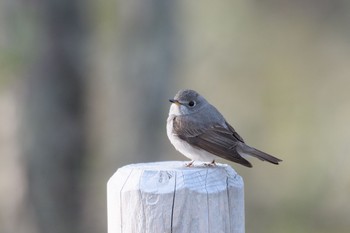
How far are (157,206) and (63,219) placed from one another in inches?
329

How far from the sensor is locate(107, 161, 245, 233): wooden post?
352cm

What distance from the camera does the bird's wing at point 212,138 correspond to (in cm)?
540

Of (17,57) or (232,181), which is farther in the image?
(17,57)

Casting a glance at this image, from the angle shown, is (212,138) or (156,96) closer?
(212,138)

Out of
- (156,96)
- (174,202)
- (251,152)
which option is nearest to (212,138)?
(251,152)

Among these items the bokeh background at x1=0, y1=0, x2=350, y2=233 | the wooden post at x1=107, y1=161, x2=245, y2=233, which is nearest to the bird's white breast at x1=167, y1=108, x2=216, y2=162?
the wooden post at x1=107, y1=161, x2=245, y2=233

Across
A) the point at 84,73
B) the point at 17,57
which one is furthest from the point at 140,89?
the point at 17,57

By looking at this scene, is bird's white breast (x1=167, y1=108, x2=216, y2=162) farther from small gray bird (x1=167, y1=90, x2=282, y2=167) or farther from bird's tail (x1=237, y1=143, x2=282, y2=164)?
bird's tail (x1=237, y1=143, x2=282, y2=164)

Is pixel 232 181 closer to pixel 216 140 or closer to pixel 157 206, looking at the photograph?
pixel 157 206

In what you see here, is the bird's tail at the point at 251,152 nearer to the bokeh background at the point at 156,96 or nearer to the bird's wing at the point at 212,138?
the bird's wing at the point at 212,138

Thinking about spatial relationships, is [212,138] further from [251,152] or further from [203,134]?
[251,152]

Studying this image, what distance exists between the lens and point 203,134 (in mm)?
5602

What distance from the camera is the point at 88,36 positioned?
12203 millimetres

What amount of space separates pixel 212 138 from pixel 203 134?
3.0 inches
